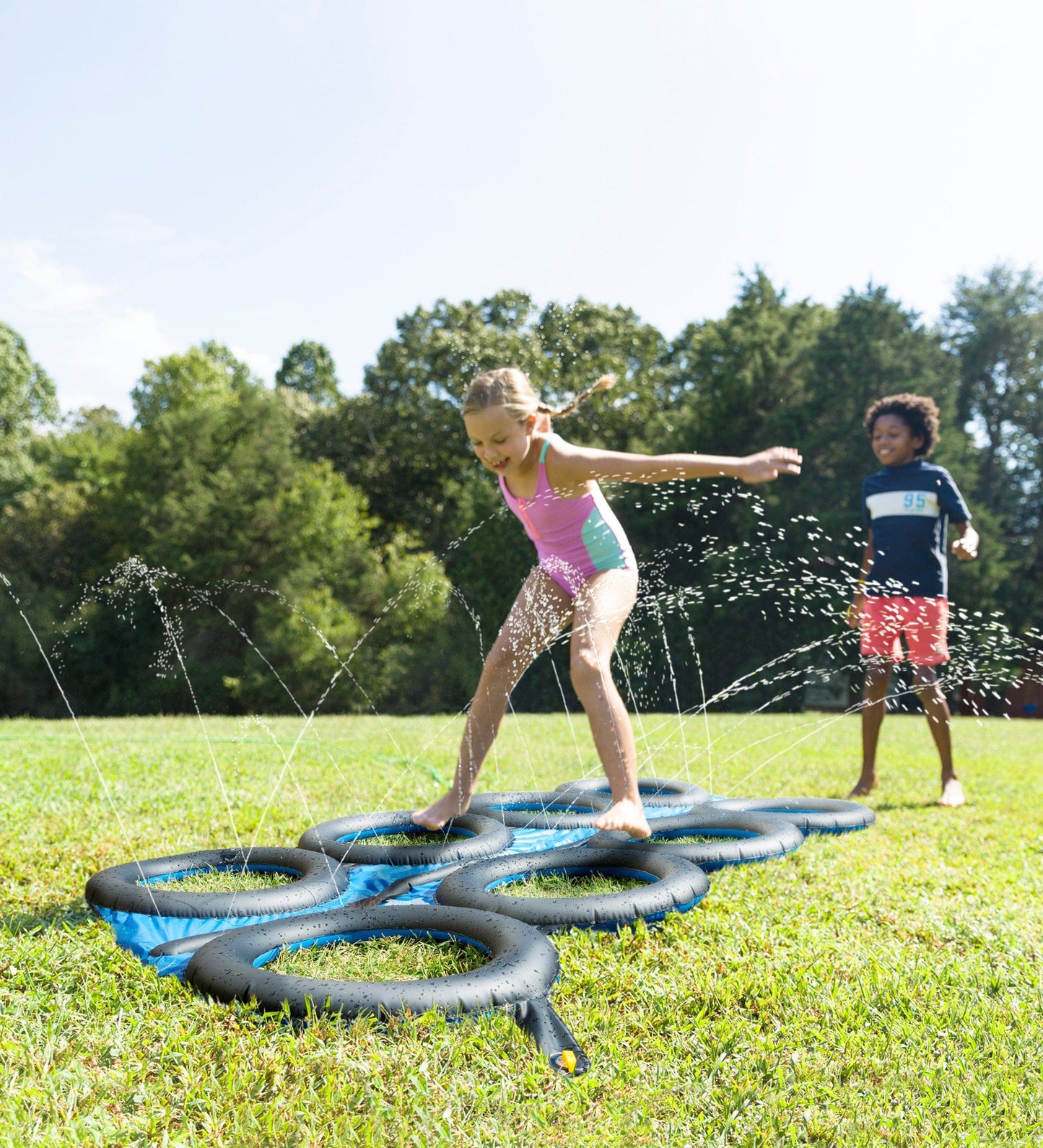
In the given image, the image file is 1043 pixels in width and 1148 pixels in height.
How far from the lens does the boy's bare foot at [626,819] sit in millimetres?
2775

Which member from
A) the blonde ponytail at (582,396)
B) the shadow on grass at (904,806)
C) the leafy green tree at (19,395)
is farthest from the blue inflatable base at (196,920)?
the leafy green tree at (19,395)

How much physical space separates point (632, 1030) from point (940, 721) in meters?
3.14

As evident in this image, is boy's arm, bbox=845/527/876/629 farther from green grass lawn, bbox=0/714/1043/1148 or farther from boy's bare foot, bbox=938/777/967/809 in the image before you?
green grass lawn, bbox=0/714/1043/1148

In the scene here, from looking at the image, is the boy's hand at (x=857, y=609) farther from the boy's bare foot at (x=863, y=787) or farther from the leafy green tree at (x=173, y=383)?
the leafy green tree at (x=173, y=383)

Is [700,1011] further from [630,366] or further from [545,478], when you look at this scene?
[630,366]

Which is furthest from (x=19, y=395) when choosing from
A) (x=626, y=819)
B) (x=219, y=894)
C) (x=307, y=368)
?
(x=626, y=819)

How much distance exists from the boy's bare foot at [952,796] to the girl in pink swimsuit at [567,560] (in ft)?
6.84

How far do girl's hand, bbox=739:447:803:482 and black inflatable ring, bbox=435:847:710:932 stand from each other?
111 centimetres

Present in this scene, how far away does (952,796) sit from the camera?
4348 millimetres

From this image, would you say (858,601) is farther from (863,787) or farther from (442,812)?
(442,812)

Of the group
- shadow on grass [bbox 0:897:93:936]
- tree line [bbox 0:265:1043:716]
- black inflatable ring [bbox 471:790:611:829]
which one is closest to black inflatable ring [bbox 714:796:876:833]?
black inflatable ring [bbox 471:790:611:829]

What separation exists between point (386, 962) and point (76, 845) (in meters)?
1.60

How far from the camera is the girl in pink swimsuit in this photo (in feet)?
9.29

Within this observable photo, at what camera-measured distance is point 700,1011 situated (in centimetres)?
184
